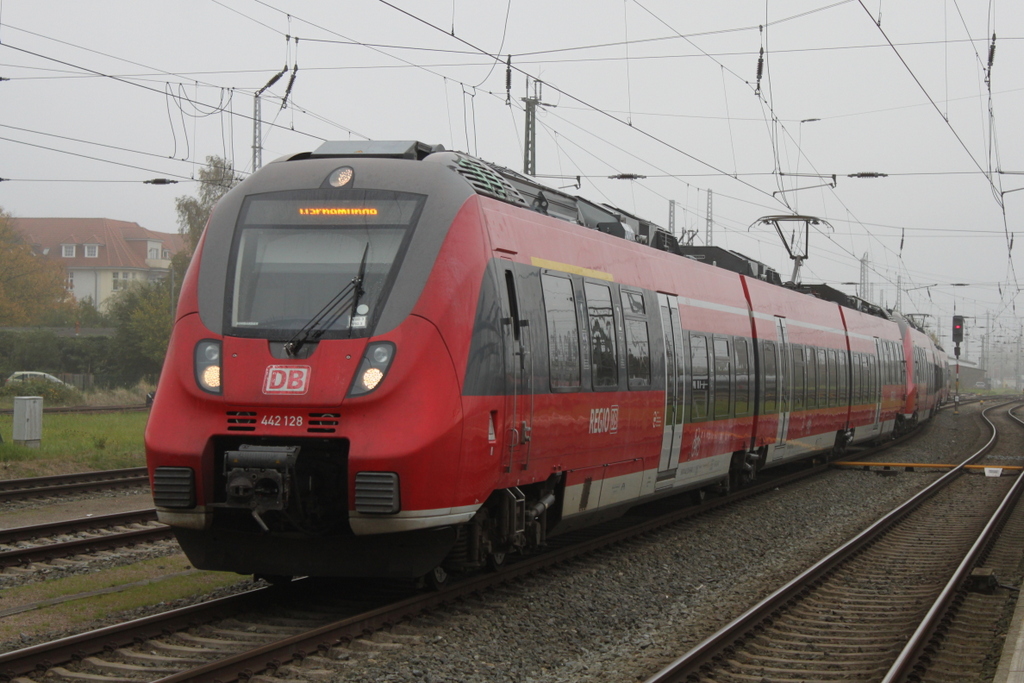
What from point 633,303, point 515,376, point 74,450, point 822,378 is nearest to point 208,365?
point 515,376

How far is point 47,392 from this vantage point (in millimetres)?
38250

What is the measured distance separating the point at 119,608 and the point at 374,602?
1897 millimetres

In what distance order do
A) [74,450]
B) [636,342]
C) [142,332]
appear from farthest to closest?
[142,332] < [74,450] < [636,342]

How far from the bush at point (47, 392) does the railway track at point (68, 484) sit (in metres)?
22.7

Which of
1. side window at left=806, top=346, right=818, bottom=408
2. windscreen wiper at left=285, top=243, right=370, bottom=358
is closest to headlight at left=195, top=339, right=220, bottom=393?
windscreen wiper at left=285, top=243, right=370, bottom=358

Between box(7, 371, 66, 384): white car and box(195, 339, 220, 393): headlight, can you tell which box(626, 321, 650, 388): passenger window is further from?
box(7, 371, 66, 384): white car

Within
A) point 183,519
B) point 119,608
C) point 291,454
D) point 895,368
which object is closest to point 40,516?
point 119,608

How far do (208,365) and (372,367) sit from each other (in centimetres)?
121

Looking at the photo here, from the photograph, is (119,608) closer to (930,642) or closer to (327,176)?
(327,176)

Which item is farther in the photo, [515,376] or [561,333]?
[561,333]

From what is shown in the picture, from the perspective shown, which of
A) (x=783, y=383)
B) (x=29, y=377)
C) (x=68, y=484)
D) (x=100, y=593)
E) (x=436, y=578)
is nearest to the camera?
(x=436, y=578)

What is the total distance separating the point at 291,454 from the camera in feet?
23.2

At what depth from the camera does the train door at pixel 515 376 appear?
8.17 metres

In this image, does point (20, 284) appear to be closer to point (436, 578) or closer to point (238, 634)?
point (436, 578)
